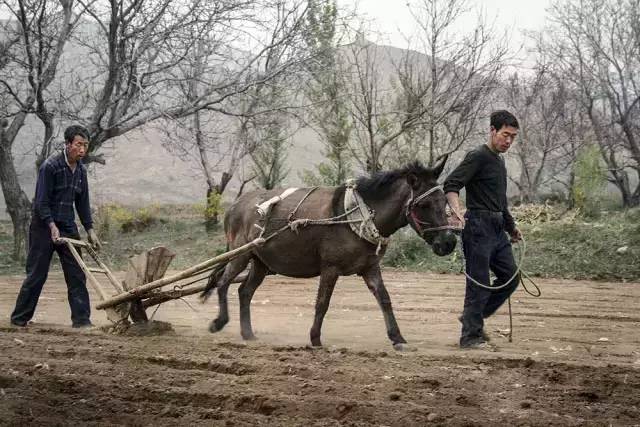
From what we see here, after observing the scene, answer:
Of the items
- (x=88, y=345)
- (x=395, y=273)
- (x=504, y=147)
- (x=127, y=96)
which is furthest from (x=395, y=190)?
(x=127, y=96)

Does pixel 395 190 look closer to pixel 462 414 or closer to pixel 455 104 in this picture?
pixel 462 414

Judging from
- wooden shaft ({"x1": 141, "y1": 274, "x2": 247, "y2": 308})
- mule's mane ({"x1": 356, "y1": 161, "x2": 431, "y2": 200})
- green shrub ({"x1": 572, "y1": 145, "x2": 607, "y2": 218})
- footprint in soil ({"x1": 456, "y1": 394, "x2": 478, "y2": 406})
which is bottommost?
footprint in soil ({"x1": 456, "y1": 394, "x2": 478, "y2": 406})

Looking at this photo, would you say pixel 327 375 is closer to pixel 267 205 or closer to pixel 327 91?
pixel 267 205

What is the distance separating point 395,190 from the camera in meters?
7.46

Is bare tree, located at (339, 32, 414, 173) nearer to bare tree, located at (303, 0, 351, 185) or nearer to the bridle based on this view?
bare tree, located at (303, 0, 351, 185)

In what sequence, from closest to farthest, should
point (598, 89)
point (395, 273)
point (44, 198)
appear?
point (44, 198)
point (395, 273)
point (598, 89)

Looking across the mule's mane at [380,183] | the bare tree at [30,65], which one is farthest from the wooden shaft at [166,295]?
the bare tree at [30,65]

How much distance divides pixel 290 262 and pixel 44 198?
118 inches

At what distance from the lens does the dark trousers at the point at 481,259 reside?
723 centimetres

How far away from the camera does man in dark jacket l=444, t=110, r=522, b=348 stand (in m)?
7.15

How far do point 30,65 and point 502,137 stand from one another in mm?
11238

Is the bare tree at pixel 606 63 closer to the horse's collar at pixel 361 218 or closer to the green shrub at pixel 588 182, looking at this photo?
the green shrub at pixel 588 182

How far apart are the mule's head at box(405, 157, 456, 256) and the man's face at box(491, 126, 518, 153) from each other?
0.61 metres

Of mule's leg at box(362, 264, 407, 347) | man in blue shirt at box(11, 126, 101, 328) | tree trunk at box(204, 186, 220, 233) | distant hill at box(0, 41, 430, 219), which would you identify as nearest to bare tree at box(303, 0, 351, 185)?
tree trunk at box(204, 186, 220, 233)
